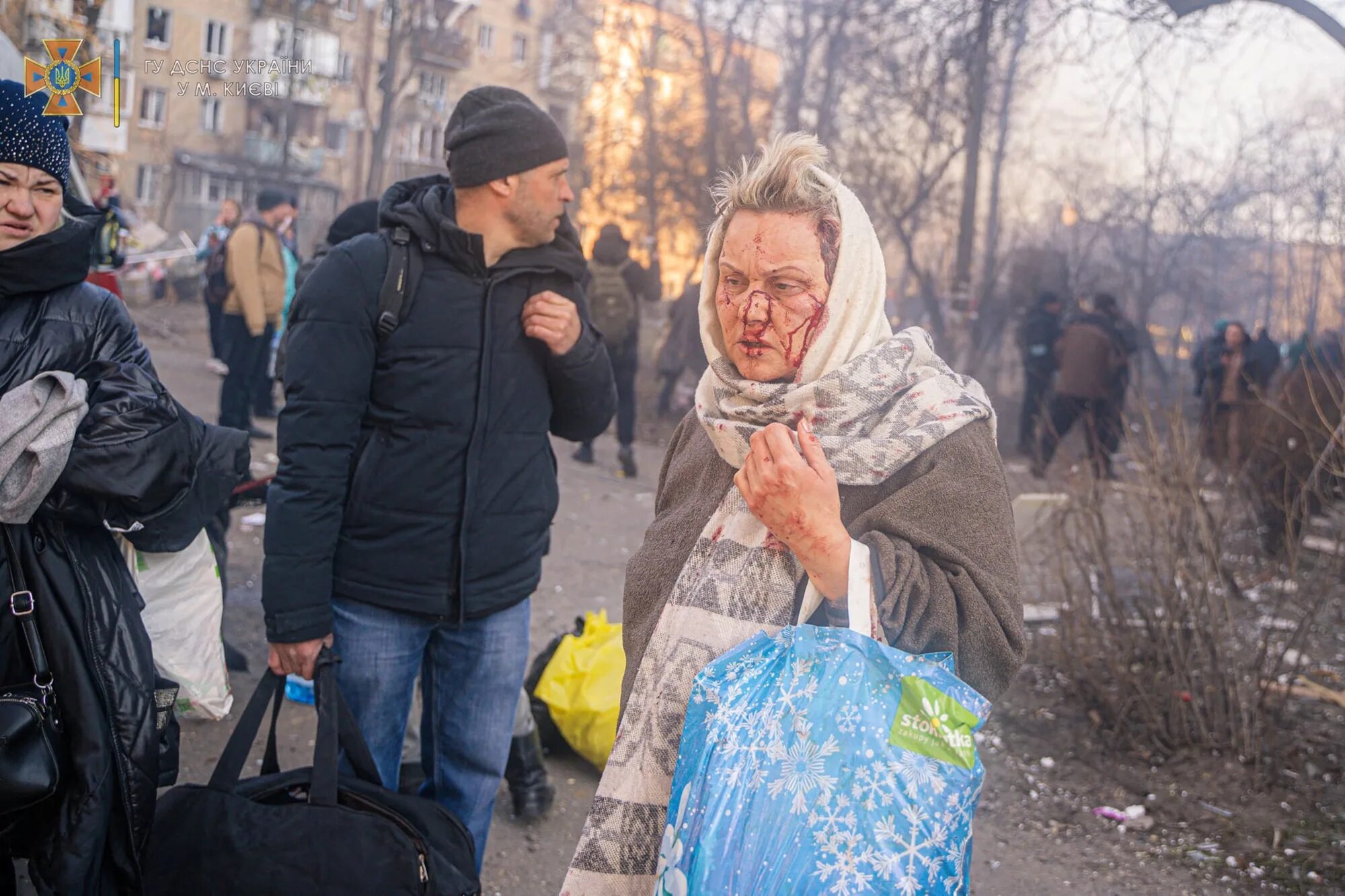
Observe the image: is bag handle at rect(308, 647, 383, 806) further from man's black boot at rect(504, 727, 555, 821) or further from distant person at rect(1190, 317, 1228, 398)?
distant person at rect(1190, 317, 1228, 398)

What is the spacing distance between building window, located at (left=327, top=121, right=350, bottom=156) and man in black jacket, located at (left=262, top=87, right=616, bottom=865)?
41.8 metres

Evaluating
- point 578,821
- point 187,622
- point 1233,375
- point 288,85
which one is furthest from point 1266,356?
point 288,85

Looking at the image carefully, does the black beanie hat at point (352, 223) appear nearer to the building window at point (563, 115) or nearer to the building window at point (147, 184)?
the building window at point (563, 115)

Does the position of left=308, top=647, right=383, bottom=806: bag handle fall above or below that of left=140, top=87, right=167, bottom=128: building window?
below

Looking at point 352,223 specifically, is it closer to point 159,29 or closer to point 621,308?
point 621,308

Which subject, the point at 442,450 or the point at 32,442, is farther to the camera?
the point at 442,450

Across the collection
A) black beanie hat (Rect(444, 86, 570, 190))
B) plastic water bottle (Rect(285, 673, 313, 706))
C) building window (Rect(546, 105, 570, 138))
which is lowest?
plastic water bottle (Rect(285, 673, 313, 706))

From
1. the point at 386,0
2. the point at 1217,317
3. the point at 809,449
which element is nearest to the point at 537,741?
the point at 809,449

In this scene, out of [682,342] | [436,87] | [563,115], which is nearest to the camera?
[682,342]

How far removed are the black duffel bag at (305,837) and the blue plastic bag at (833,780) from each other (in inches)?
35.8

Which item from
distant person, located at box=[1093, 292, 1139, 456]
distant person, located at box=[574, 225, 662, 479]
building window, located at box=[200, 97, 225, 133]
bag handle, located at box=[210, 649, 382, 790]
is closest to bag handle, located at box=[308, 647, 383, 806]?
bag handle, located at box=[210, 649, 382, 790]

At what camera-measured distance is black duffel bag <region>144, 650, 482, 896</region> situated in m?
2.21

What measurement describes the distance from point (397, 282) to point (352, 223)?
1.74 m

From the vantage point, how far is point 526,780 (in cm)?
377
